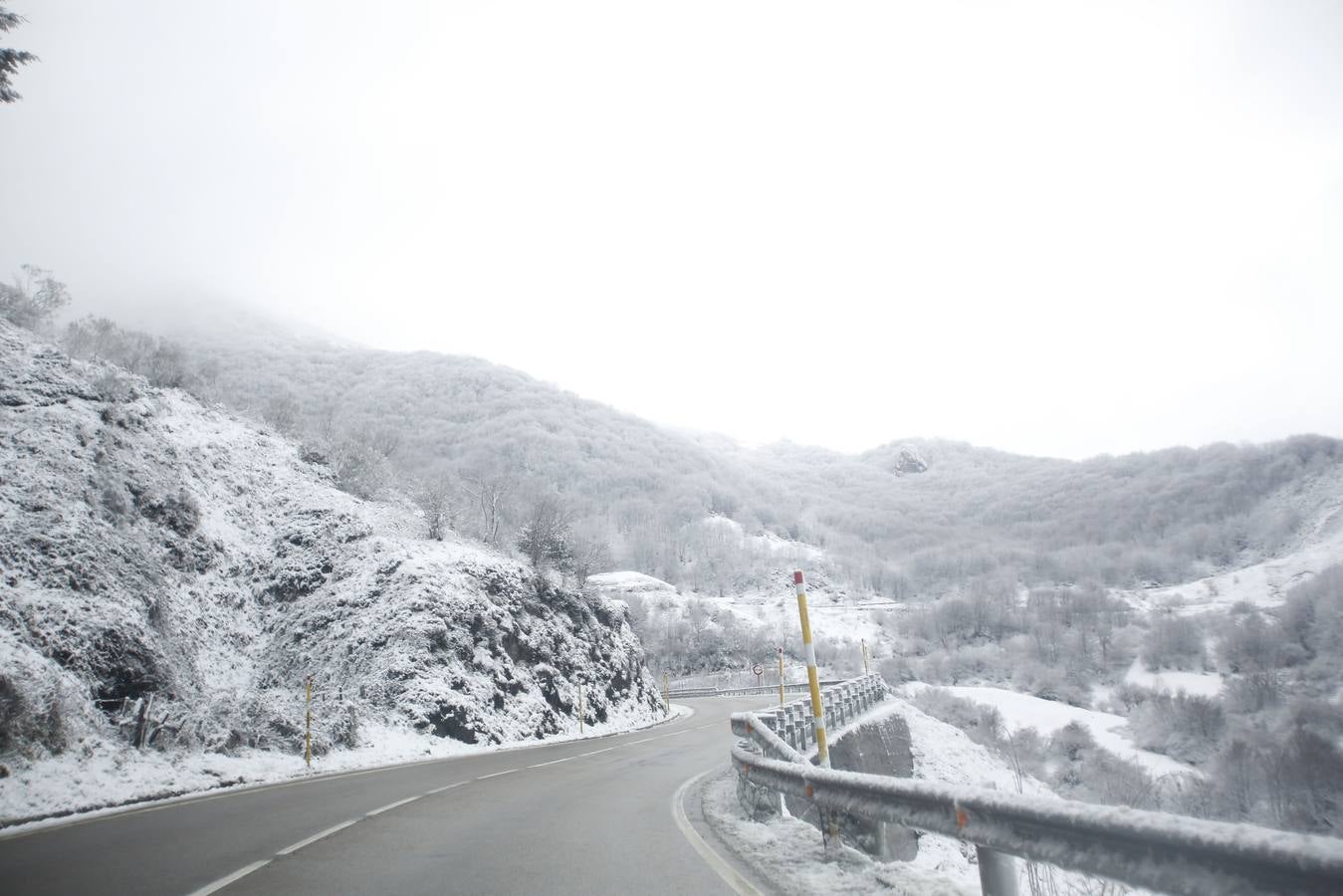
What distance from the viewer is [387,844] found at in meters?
7.33


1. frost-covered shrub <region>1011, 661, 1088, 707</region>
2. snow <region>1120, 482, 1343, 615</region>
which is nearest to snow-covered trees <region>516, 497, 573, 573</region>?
frost-covered shrub <region>1011, 661, 1088, 707</region>

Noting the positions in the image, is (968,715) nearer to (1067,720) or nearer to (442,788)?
(1067,720)

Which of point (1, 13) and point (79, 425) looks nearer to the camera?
point (1, 13)

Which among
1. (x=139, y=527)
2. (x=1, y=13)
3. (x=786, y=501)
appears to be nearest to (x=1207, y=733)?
(x=139, y=527)

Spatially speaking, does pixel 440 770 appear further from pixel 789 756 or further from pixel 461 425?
pixel 461 425

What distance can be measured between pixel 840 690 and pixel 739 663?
219ft

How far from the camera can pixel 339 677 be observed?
72.9ft

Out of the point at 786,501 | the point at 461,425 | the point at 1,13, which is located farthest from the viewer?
the point at 786,501

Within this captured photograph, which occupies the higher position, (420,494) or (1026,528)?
(1026,528)

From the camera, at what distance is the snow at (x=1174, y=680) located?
6406 centimetres

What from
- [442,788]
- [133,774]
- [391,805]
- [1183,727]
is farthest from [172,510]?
[1183,727]

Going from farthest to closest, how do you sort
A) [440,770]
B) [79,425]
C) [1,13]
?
[79,425]
[440,770]
[1,13]

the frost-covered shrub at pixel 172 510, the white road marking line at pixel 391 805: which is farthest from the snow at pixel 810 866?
the frost-covered shrub at pixel 172 510

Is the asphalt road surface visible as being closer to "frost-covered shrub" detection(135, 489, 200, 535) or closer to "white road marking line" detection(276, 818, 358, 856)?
"white road marking line" detection(276, 818, 358, 856)
